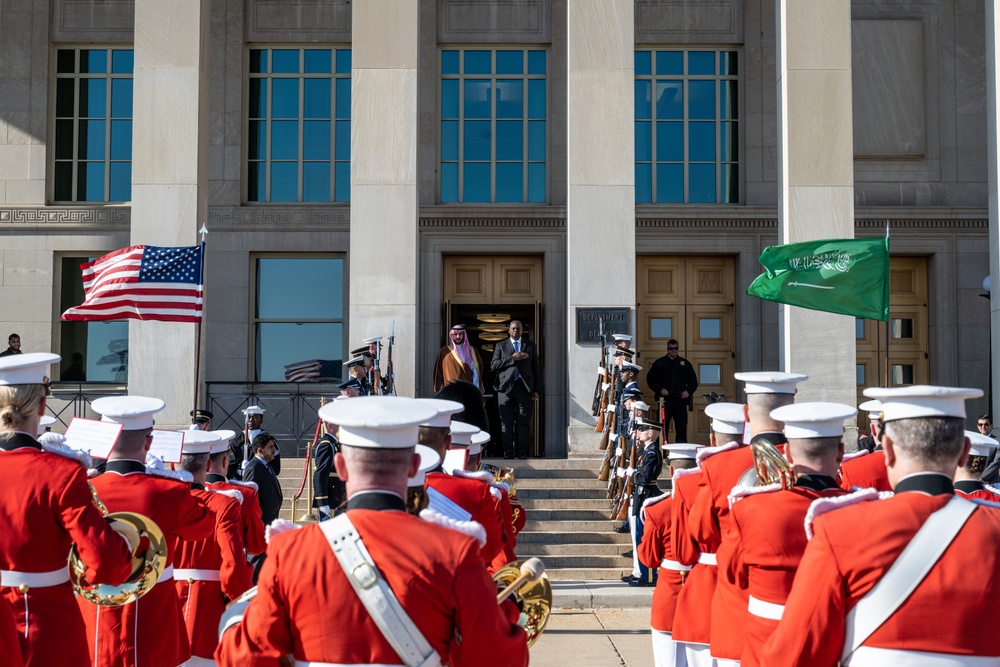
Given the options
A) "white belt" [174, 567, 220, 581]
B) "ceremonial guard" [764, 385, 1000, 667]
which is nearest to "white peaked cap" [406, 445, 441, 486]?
"ceremonial guard" [764, 385, 1000, 667]

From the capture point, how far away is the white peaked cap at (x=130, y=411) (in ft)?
19.0

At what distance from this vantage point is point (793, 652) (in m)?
3.29

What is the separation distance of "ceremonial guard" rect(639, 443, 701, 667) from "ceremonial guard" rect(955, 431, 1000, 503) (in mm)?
1686

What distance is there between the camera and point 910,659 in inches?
128

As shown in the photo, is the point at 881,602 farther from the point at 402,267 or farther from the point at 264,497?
the point at 402,267

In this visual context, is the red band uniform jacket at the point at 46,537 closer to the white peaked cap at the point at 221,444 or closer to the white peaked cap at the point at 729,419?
the white peaked cap at the point at 221,444

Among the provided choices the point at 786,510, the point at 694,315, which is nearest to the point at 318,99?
the point at 694,315

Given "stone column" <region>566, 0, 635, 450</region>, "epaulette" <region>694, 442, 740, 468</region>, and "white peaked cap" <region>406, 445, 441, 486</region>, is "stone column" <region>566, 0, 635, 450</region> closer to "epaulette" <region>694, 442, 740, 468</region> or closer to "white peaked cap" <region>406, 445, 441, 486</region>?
"epaulette" <region>694, 442, 740, 468</region>

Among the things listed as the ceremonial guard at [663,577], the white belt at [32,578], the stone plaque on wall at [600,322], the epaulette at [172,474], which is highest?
the stone plaque on wall at [600,322]

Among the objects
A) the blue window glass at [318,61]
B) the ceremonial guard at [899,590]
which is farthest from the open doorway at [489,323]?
the ceremonial guard at [899,590]

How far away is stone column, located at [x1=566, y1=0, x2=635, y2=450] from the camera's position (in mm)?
16031

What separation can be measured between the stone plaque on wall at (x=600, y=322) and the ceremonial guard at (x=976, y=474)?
9.01 metres

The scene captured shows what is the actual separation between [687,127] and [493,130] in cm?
344

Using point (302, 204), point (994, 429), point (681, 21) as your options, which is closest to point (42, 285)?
point (302, 204)
